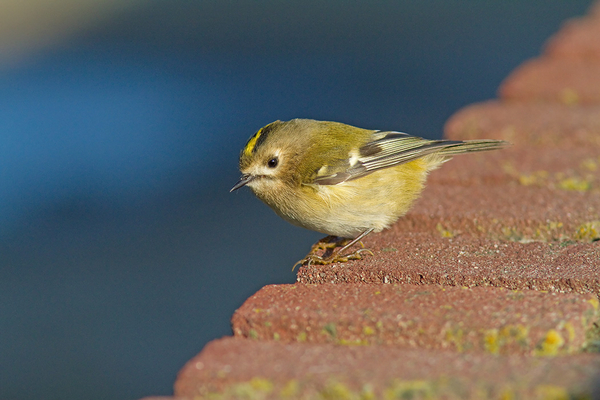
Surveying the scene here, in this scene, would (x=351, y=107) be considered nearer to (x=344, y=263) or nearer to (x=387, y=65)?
(x=387, y=65)

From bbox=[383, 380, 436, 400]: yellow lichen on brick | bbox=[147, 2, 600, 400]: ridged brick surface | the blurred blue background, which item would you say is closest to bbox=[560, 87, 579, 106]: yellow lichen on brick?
bbox=[147, 2, 600, 400]: ridged brick surface

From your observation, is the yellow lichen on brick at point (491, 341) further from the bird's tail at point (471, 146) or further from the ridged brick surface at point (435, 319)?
the bird's tail at point (471, 146)

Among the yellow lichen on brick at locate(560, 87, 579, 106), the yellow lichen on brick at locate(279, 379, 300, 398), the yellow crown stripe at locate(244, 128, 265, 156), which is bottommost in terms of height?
the yellow lichen on brick at locate(279, 379, 300, 398)

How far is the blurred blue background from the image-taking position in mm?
4410

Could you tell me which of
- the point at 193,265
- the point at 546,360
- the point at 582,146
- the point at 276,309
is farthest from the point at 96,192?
the point at 546,360

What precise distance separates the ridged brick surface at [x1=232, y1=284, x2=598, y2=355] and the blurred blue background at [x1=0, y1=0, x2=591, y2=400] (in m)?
2.75

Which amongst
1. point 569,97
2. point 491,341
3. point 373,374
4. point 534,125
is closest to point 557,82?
point 569,97

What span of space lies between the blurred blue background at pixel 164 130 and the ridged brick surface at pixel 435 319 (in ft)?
9.04

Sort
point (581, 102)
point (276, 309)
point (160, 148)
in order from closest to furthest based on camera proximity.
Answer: point (276, 309) → point (581, 102) → point (160, 148)

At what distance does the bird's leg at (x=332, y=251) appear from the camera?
6.15 ft

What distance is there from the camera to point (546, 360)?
1079 mm

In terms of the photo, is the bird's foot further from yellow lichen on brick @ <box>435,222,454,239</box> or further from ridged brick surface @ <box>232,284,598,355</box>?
ridged brick surface @ <box>232,284,598,355</box>

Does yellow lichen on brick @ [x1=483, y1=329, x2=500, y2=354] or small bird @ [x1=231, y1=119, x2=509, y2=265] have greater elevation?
small bird @ [x1=231, y1=119, x2=509, y2=265]

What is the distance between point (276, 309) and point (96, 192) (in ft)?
17.9
